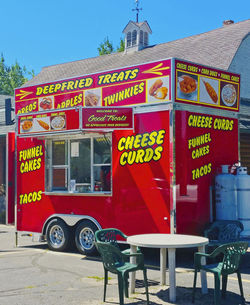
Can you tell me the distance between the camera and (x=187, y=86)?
32.9 ft

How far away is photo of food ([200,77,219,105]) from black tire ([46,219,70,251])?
4350mm

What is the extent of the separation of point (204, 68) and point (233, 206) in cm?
300

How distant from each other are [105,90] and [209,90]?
7.60ft

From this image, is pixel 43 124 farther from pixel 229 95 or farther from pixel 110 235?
pixel 229 95

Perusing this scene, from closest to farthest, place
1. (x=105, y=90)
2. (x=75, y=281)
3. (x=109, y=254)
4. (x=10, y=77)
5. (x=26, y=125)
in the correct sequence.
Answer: (x=109, y=254) < (x=75, y=281) < (x=105, y=90) < (x=26, y=125) < (x=10, y=77)

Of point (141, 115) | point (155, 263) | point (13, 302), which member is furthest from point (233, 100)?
point (13, 302)

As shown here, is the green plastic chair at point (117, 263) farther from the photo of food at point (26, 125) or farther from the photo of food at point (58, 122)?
the photo of food at point (26, 125)

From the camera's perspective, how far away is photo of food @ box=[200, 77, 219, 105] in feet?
34.2

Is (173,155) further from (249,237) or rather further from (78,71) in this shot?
(78,71)

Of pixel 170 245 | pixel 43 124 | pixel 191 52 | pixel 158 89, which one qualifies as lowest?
pixel 170 245

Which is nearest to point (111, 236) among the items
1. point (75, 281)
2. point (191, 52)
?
point (75, 281)

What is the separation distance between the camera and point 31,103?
494 inches

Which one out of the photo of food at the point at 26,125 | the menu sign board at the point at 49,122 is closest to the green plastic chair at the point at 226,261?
the menu sign board at the point at 49,122

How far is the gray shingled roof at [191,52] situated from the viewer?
22.1m
